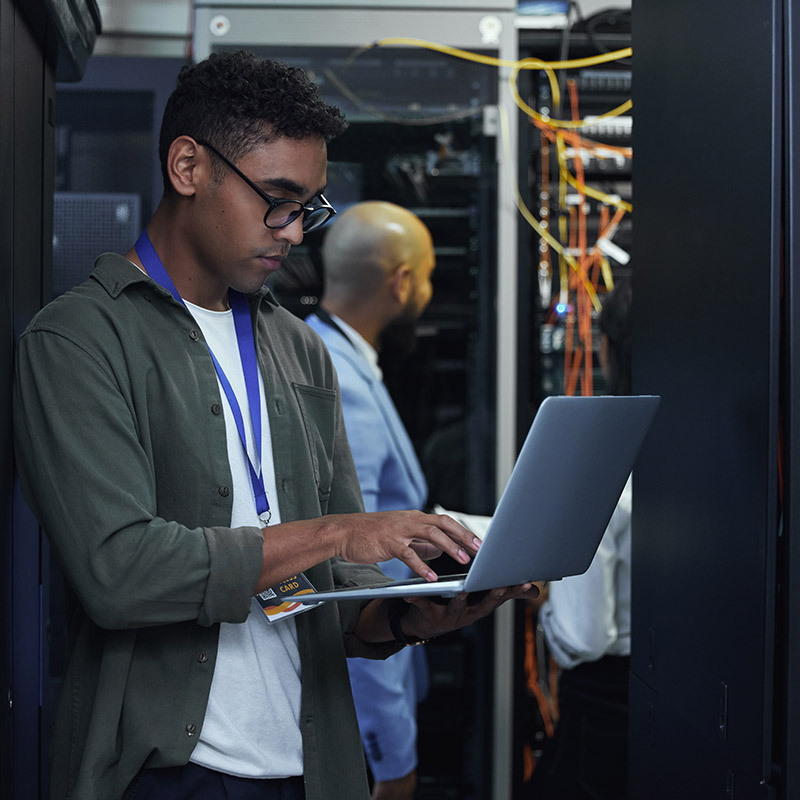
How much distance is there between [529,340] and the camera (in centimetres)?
267

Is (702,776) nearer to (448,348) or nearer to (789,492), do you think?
(789,492)

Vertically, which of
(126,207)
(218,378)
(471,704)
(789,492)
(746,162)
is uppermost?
(126,207)

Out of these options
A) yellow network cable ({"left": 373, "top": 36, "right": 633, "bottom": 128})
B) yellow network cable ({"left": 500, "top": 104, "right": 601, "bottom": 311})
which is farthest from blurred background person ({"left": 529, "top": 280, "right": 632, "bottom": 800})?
yellow network cable ({"left": 373, "top": 36, "right": 633, "bottom": 128})

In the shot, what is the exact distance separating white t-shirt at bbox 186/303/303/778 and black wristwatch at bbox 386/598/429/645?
0.47 feet

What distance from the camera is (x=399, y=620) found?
131 cm

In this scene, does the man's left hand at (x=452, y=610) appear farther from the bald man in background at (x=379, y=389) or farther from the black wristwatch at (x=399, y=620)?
the bald man in background at (x=379, y=389)

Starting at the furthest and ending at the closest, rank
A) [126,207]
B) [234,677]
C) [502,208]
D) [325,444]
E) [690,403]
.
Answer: [502,208] → [126,207] → [325,444] → [690,403] → [234,677]

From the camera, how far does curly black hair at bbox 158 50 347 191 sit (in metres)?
1.20

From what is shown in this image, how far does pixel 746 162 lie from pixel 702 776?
0.78m

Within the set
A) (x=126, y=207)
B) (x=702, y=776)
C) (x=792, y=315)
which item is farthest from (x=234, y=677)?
(x=126, y=207)

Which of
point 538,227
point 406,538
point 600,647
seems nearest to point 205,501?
point 406,538

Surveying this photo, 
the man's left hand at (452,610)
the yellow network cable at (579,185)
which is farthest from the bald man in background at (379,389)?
the man's left hand at (452,610)

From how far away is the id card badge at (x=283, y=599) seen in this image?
1.12m

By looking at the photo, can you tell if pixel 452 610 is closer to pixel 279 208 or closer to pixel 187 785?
pixel 187 785
